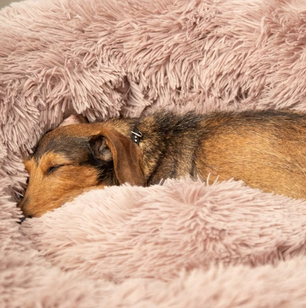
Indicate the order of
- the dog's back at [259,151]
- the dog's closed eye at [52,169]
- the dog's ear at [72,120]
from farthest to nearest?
the dog's ear at [72,120], the dog's closed eye at [52,169], the dog's back at [259,151]

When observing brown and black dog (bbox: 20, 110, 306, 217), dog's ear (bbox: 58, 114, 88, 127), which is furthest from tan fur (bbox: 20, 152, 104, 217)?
dog's ear (bbox: 58, 114, 88, 127)

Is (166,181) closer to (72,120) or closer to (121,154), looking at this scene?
(121,154)

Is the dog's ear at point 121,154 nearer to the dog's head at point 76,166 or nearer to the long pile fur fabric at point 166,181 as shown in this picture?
the dog's head at point 76,166

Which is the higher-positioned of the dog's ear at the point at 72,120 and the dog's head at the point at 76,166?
the dog's ear at the point at 72,120

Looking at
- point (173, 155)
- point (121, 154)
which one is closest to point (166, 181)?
point (121, 154)

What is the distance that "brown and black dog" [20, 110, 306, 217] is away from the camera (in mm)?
2062

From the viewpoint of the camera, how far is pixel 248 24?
7.98 ft

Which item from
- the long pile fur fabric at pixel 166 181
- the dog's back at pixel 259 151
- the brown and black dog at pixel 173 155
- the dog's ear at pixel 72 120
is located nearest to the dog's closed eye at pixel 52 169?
the brown and black dog at pixel 173 155

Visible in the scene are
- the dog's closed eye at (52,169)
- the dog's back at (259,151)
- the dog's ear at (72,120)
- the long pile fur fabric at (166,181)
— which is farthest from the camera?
the dog's ear at (72,120)

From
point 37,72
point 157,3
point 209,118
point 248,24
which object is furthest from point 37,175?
point 248,24

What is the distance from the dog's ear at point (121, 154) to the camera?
81.1 inches

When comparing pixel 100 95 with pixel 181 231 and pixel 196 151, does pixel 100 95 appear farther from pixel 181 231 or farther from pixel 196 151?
pixel 181 231

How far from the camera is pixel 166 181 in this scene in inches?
75.4

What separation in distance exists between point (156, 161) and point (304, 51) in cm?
107
